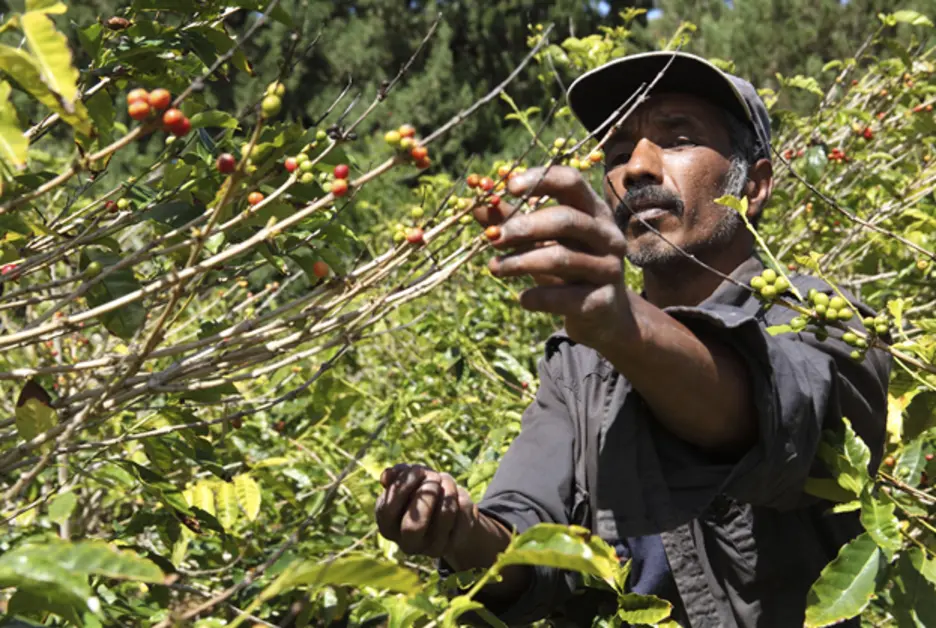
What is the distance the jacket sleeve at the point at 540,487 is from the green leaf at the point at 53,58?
111cm

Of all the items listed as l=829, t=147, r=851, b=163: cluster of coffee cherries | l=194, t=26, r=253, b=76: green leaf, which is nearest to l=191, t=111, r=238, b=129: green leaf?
l=194, t=26, r=253, b=76: green leaf

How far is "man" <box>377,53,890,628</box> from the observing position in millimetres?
1172

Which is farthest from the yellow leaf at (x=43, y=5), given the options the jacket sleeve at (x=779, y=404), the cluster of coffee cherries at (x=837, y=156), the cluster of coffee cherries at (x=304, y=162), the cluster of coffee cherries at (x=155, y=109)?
the cluster of coffee cherries at (x=837, y=156)

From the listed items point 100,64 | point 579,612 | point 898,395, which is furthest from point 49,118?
point 898,395

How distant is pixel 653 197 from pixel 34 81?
133cm

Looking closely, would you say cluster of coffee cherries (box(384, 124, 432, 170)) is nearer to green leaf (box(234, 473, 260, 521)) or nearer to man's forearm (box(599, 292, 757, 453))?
man's forearm (box(599, 292, 757, 453))

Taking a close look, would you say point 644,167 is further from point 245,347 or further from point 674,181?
point 245,347

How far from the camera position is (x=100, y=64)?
59.1 inches

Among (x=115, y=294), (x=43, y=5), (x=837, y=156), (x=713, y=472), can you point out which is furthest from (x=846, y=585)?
(x=837, y=156)

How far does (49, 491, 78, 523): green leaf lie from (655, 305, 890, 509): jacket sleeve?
4.04 ft

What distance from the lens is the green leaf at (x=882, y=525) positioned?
1.36 meters

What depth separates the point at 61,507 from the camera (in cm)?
201

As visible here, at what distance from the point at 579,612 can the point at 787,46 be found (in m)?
12.4

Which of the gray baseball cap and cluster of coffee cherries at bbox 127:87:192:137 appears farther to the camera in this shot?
the gray baseball cap
